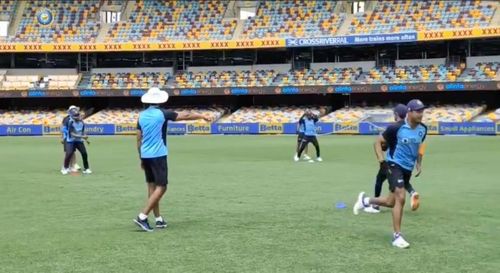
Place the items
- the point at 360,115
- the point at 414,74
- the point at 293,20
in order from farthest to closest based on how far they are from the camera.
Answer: the point at 293,20
the point at 414,74
the point at 360,115

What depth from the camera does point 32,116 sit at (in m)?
50.2

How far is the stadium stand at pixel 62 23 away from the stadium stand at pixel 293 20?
13.4 meters

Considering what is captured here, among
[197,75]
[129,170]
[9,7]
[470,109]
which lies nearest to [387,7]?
[470,109]

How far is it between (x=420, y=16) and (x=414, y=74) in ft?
16.0

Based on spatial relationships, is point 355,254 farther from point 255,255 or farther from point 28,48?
point 28,48

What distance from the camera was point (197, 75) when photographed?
5062 cm

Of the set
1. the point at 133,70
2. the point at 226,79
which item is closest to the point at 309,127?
the point at 226,79

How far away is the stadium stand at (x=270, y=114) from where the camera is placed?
45031 mm

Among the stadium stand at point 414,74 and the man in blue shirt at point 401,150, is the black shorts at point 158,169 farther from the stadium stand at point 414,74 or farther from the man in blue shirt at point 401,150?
Result: the stadium stand at point 414,74

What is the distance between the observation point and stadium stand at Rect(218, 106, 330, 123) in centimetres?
4503

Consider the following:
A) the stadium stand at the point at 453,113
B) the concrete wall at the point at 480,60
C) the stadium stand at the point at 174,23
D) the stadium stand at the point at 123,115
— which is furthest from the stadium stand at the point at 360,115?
the stadium stand at the point at 174,23

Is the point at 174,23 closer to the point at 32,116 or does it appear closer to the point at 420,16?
the point at 32,116

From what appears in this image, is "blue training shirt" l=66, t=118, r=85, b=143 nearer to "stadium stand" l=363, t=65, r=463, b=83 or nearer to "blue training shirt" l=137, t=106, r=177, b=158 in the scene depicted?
"blue training shirt" l=137, t=106, r=177, b=158

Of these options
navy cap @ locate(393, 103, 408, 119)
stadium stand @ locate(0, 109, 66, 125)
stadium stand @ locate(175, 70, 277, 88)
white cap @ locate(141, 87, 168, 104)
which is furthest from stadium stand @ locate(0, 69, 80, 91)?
navy cap @ locate(393, 103, 408, 119)
